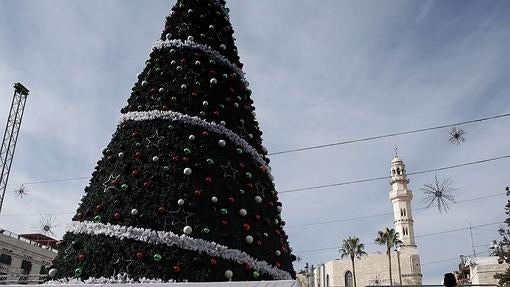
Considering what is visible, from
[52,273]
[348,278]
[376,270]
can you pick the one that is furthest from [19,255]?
[376,270]

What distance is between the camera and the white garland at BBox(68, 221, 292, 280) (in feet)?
17.8

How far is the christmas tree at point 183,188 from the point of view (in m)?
5.43

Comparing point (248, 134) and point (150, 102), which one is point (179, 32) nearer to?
point (150, 102)

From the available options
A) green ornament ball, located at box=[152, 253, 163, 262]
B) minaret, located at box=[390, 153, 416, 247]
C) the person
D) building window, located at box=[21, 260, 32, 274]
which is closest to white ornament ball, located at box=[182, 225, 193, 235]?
green ornament ball, located at box=[152, 253, 163, 262]

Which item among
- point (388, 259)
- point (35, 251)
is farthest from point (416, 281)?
point (35, 251)

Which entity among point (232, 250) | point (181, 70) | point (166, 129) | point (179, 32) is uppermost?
point (179, 32)

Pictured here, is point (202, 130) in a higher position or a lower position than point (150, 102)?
lower

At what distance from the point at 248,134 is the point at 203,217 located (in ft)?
5.81

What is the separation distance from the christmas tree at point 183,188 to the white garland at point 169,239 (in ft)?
0.04

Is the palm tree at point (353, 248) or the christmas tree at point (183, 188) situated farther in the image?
the palm tree at point (353, 248)

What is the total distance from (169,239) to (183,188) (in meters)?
0.74

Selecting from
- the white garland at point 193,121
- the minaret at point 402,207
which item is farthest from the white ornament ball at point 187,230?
the minaret at point 402,207

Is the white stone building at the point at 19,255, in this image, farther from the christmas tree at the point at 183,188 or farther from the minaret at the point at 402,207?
the minaret at the point at 402,207

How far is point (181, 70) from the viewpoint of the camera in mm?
7199
